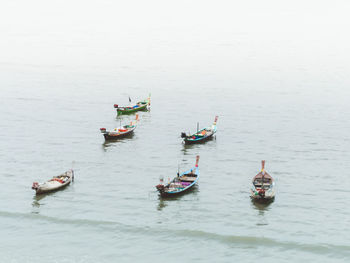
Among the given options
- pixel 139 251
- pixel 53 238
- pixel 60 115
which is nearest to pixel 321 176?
pixel 139 251

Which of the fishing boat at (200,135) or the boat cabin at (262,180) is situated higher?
the fishing boat at (200,135)

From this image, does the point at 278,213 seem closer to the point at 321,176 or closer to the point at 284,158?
the point at 321,176

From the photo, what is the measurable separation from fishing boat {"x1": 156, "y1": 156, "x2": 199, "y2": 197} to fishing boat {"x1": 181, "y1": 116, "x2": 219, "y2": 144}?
15.2 meters

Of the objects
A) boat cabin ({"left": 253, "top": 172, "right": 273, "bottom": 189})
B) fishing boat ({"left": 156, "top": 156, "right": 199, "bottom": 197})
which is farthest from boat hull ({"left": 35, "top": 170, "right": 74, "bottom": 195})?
boat cabin ({"left": 253, "top": 172, "right": 273, "bottom": 189})

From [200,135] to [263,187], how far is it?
81.7 feet

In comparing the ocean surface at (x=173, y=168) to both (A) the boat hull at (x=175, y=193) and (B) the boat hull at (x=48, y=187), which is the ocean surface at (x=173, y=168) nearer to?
(A) the boat hull at (x=175, y=193)

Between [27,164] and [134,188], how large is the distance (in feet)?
56.2

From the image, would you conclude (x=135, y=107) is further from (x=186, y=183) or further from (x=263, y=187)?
(x=263, y=187)

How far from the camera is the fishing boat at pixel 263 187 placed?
211 feet

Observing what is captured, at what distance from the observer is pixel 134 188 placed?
69125 mm

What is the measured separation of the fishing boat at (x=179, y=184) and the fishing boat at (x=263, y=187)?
282 inches

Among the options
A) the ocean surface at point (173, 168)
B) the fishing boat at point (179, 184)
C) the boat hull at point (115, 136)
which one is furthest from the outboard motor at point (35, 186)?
the boat hull at point (115, 136)

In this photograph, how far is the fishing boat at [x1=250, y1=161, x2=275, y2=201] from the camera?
211ft

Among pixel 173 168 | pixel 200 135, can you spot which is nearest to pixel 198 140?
pixel 200 135
